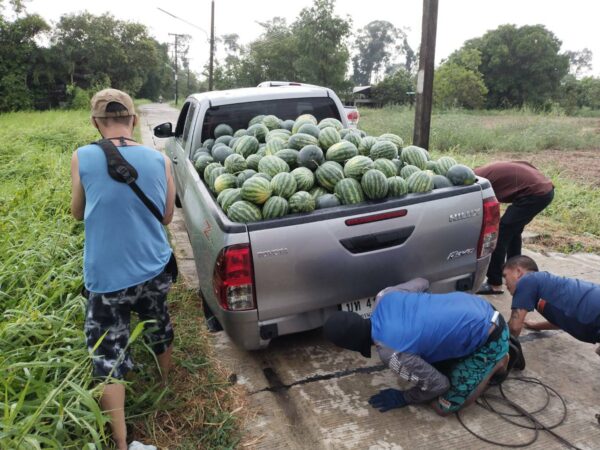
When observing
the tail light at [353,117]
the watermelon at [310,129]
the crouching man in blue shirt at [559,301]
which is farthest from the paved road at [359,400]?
the tail light at [353,117]

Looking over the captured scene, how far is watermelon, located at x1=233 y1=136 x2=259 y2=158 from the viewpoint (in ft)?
14.7

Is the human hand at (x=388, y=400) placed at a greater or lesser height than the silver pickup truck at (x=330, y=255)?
lesser

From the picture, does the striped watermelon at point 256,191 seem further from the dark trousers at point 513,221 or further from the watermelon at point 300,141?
the dark trousers at point 513,221

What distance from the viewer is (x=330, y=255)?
3.16m

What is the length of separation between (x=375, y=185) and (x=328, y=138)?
0.96m

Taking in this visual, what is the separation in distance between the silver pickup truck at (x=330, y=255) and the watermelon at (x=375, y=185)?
76 millimetres

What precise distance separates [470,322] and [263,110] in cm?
359

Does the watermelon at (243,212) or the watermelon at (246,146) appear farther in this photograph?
the watermelon at (246,146)

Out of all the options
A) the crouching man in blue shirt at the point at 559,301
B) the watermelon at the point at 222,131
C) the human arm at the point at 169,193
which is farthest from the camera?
the watermelon at the point at 222,131

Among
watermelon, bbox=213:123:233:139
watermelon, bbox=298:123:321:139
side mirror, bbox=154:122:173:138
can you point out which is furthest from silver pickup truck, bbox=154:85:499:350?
side mirror, bbox=154:122:173:138

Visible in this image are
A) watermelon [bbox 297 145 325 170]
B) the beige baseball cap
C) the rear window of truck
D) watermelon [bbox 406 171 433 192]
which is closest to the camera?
the beige baseball cap

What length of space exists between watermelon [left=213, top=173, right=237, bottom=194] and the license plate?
1360mm

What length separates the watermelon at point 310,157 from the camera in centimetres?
384

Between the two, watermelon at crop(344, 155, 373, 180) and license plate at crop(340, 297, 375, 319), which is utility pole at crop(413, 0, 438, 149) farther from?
license plate at crop(340, 297, 375, 319)
